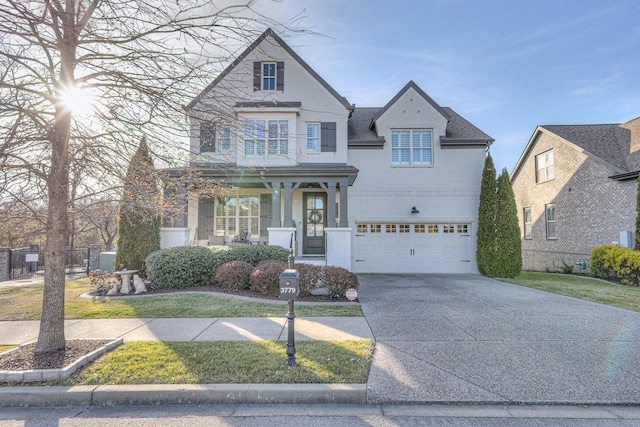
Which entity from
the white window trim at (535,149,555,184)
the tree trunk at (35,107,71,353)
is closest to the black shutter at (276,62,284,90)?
the tree trunk at (35,107,71,353)

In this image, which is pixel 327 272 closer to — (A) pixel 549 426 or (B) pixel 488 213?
(A) pixel 549 426

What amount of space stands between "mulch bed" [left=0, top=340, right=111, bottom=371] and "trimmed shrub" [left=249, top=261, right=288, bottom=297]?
4027 millimetres

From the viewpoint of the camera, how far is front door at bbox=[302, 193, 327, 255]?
14328 mm

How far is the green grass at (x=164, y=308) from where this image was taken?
6.75 m

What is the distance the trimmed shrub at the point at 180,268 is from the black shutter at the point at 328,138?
662cm

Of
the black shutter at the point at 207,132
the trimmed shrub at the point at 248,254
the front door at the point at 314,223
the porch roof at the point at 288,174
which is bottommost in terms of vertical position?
the trimmed shrub at the point at 248,254

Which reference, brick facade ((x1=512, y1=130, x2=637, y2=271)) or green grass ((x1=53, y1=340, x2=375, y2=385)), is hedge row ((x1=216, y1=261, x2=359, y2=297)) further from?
brick facade ((x1=512, y1=130, x2=637, y2=271))

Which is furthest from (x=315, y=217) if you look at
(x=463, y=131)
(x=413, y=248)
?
(x=463, y=131)

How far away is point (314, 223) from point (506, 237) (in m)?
7.97

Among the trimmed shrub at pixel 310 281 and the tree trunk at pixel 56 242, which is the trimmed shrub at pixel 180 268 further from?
the tree trunk at pixel 56 242

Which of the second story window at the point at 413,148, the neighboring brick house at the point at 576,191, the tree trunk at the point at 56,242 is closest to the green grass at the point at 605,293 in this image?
the neighboring brick house at the point at 576,191

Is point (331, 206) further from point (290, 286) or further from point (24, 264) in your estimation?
point (24, 264)

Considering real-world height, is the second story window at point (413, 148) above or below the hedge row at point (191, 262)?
above

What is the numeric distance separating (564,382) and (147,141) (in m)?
6.54
